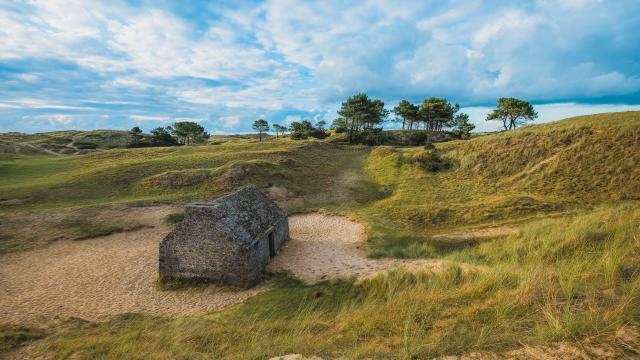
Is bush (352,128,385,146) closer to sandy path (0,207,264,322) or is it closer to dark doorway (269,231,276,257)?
dark doorway (269,231,276,257)

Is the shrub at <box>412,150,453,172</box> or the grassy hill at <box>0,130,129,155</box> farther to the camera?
the grassy hill at <box>0,130,129,155</box>

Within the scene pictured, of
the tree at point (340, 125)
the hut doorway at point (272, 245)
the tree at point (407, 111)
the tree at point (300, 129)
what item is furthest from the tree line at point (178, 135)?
the hut doorway at point (272, 245)

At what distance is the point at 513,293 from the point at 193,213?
16.2 metres

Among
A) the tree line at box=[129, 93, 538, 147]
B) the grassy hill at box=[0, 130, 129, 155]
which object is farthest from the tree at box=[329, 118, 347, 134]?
the grassy hill at box=[0, 130, 129, 155]

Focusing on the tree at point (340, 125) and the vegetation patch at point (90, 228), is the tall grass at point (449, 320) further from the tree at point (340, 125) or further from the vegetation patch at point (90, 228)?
the tree at point (340, 125)

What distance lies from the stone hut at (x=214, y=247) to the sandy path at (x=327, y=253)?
107 inches

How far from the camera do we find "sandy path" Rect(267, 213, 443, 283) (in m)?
18.5

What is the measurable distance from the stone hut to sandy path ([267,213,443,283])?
2.72 m

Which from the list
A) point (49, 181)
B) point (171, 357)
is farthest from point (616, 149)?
point (49, 181)

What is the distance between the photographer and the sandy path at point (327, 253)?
18453 millimetres

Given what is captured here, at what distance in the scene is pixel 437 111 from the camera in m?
91.0

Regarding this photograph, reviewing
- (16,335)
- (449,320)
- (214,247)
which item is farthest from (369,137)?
(449,320)

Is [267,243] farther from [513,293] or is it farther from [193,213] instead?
[513,293]

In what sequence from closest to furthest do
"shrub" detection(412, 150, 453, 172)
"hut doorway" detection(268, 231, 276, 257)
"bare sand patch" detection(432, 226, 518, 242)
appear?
"hut doorway" detection(268, 231, 276, 257) → "bare sand patch" detection(432, 226, 518, 242) → "shrub" detection(412, 150, 453, 172)
